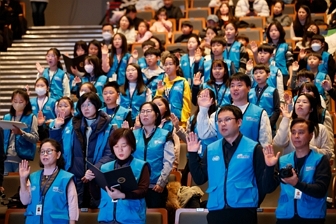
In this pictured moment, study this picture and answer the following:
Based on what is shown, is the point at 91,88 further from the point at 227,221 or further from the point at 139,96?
the point at 227,221

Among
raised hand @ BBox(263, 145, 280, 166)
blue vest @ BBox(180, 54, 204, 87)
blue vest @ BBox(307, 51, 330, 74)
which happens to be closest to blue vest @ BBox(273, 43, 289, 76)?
blue vest @ BBox(307, 51, 330, 74)

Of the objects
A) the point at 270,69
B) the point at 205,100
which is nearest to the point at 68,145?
the point at 205,100

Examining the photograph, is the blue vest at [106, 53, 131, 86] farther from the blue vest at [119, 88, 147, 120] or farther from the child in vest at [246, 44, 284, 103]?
the child in vest at [246, 44, 284, 103]

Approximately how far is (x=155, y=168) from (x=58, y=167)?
90cm

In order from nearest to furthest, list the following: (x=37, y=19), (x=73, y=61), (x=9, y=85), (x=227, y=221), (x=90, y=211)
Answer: (x=227, y=221)
(x=90, y=211)
(x=73, y=61)
(x=9, y=85)
(x=37, y=19)

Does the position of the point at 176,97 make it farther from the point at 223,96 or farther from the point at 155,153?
the point at 155,153

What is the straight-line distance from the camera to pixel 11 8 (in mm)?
11867

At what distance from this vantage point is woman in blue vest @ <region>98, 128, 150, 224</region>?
16.4ft

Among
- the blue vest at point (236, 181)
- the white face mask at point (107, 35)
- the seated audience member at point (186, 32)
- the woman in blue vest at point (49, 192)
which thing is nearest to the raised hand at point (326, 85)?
the blue vest at point (236, 181)

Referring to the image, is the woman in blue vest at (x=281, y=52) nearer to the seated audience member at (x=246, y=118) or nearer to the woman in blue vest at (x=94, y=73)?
the woman in blue vest at (x=94, y=73)

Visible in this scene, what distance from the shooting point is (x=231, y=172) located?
15.4ft

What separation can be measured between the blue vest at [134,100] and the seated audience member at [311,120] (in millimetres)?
2372

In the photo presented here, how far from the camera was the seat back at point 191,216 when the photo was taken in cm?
549

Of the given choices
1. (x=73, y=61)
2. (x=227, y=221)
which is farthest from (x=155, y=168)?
(x=73, y=61)
